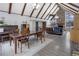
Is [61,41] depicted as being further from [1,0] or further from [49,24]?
[1,0]

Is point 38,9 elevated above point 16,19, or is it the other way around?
point 38,9

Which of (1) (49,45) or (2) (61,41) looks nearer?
(1) (49,45)

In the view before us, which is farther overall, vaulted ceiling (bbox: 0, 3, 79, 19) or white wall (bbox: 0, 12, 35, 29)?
white wall (bbox: 0, 12, 35, 29)

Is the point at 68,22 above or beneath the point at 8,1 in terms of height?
beneath

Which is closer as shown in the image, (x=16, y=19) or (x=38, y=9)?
(x=38, y=9)

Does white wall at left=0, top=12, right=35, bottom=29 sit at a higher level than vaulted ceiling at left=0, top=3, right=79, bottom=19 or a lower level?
lower

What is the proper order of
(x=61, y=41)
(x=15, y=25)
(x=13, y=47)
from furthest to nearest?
(x=61, y=41)
(x=13, y=47)
(x=15, y=25)

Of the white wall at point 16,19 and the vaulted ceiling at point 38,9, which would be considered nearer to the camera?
the vaulted ceiling at point 38,9

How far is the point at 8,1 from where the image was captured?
249 cm

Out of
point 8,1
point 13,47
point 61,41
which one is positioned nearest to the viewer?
point 8,1

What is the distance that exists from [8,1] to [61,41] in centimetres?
275

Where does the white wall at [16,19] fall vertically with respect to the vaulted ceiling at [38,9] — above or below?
below

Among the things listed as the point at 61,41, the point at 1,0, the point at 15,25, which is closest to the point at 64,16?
the point at 15,25

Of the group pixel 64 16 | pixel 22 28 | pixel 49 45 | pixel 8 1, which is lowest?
pixel 49 45
